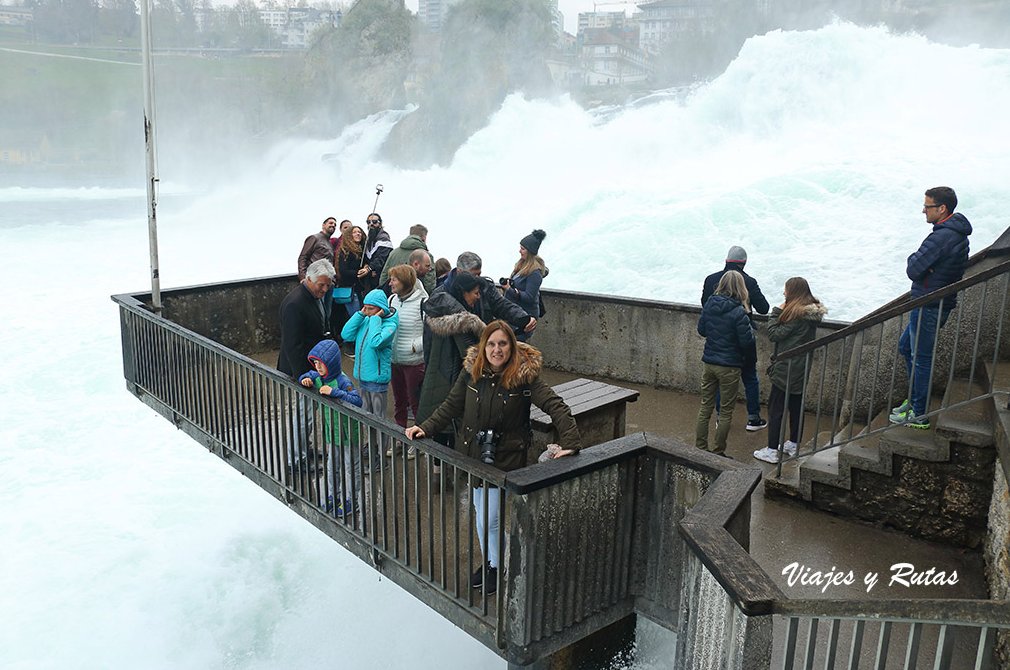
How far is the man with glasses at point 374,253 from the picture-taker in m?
9.98

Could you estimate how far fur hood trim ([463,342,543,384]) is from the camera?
4746mm

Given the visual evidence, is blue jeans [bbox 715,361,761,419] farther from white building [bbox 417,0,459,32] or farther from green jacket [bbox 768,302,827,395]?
white building [bbox 417,0,459,32]

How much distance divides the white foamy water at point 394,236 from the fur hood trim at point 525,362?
6.58 metres

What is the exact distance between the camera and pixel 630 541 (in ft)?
15.8

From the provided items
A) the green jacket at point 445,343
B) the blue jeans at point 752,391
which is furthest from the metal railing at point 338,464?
the blue jeans at point 752,391

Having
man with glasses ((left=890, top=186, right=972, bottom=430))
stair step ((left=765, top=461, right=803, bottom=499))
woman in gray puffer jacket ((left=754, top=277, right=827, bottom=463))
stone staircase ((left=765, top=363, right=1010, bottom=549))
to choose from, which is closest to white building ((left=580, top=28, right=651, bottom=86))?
woman in gray puffer jacket ((left=754, top=277, right=827, bottom=463))

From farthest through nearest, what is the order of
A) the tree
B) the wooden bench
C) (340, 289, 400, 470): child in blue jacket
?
the tree < the wooden bench < (340, 289, 400, 470): child in blue jacket

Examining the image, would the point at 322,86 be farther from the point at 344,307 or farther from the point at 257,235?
the point at 344,307

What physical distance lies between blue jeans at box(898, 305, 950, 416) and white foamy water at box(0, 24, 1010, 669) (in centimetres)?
610

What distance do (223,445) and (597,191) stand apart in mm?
33080

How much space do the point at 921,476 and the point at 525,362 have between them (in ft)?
10.3

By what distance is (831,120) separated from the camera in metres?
38.5

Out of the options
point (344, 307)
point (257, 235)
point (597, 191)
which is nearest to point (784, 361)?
point (344, 307)

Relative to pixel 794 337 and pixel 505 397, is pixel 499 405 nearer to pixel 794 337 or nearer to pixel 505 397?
pixel 505 397
